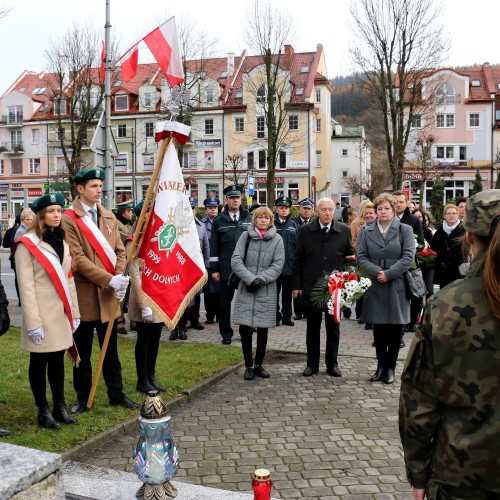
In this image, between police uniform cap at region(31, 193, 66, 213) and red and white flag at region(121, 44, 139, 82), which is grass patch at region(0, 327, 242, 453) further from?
red and white flag at region(121, 44, 139, 82)

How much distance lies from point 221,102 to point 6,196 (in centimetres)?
2696

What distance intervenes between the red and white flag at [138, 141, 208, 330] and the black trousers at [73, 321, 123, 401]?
0.58 metres

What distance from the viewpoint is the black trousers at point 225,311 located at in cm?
952

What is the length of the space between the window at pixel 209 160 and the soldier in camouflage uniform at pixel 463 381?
194 ft

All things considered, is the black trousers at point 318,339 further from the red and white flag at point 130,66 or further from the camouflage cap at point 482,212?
the camouflage cap at point 482,212

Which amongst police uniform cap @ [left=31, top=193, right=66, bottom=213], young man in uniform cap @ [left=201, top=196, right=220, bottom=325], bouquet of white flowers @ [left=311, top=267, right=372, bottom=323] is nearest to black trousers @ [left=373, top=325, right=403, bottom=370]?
bouquet of white flowers @ [left=311, top=267, right=372, bottom=323]

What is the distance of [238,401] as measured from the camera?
6691 mm

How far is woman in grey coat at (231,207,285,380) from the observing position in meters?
7.60

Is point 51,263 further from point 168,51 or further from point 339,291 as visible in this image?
point 339,291

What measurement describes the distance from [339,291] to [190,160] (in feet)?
181

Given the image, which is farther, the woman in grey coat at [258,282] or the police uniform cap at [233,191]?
the police uniform cap at [233,191]

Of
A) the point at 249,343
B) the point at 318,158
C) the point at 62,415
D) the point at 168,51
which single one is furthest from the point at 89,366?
the point at 318,158

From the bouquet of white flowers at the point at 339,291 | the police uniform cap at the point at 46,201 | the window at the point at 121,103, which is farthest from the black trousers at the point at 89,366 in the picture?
the window at the point at 121,103

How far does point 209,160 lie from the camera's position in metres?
61.1
